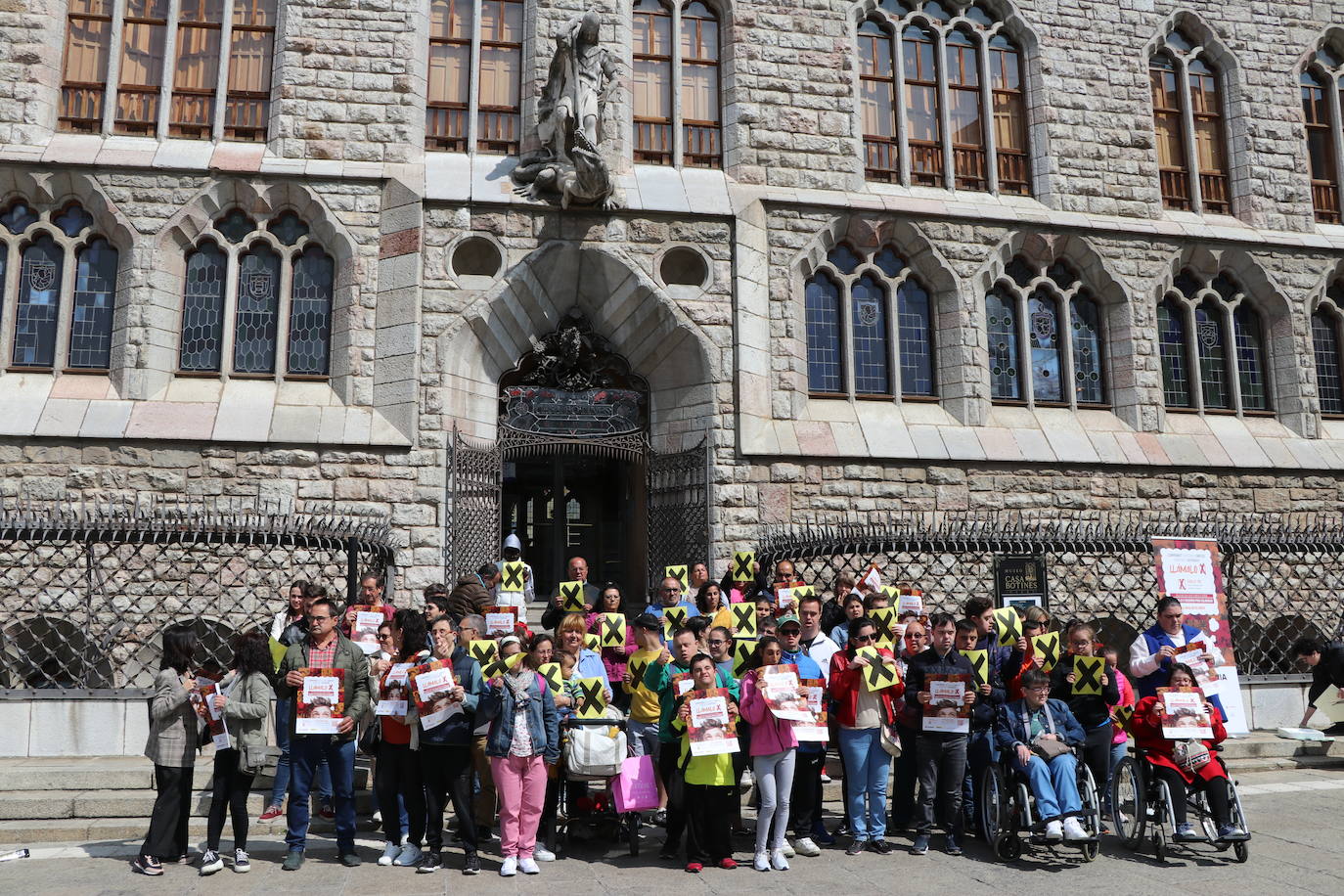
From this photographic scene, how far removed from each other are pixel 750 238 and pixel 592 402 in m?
2.98

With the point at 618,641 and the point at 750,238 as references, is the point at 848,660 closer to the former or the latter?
the point at 618,641

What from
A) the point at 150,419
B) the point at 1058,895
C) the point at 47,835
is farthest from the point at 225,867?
the point at 150,419

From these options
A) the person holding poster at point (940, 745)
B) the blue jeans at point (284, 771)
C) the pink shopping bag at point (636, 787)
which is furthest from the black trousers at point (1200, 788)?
the blue jeans at point (284, 771)

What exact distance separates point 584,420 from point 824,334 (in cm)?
351

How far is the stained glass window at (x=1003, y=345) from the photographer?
1466 cm

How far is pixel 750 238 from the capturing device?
13.5m

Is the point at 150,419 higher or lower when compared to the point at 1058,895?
higher

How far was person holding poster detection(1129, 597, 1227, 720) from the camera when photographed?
7266 millimetres

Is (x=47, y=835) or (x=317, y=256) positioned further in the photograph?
(x=317, y=256)

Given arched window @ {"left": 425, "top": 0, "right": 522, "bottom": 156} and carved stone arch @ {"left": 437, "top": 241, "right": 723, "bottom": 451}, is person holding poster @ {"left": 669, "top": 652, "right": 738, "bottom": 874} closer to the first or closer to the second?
carved stone arch @ {"left": 437, "top": 241, "right": 723, "bottom": 451}

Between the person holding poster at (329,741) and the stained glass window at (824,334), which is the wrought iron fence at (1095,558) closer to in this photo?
the stained glass window at (824,334)

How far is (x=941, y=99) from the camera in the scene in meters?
15.1

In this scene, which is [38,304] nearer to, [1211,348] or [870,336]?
[870,336]

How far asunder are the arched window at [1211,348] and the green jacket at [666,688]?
10.9m
